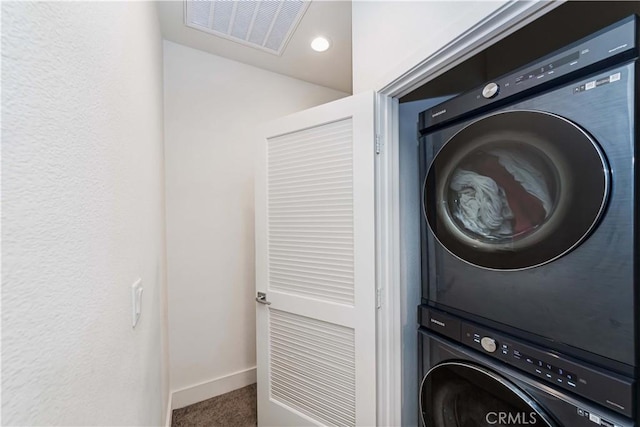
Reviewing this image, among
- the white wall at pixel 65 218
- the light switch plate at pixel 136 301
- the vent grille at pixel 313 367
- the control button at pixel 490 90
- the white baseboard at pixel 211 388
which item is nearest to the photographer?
the white wall at pixel 65 218

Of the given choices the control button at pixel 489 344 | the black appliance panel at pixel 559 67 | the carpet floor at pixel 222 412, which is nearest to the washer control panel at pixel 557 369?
the control button at pixel 489 344

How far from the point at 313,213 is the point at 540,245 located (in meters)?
1.00

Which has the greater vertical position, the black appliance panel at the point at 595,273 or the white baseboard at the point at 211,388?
the black appliance panel at the point at 595,273

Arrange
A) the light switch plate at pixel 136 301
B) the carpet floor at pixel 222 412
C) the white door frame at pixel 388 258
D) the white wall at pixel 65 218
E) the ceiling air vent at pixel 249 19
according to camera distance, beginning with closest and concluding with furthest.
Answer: the white wall at pixel 65 218 → the light switch plate at pixel 136 301 → the white door frame at pixel 388 258 → the ceiling air vent at pixel 249 19 → the carpet floor at pixel 222 412

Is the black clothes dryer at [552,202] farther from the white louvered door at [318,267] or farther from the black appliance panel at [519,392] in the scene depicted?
the white louvered door at [318,267]

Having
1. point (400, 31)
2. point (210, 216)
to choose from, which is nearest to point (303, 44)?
point (400, 31)

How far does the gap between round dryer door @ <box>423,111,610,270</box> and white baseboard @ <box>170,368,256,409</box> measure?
2.02 meters

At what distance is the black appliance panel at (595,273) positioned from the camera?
0.66 m

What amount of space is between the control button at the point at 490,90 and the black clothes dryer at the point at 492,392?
32.1 inches

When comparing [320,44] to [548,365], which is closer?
[548,365]

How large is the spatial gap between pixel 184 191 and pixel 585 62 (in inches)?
86.6

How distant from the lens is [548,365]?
2.61ft

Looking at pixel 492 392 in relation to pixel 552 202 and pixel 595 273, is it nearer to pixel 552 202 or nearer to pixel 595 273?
pixel 595 273

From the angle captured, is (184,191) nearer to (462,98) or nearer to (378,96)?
(378,96)
